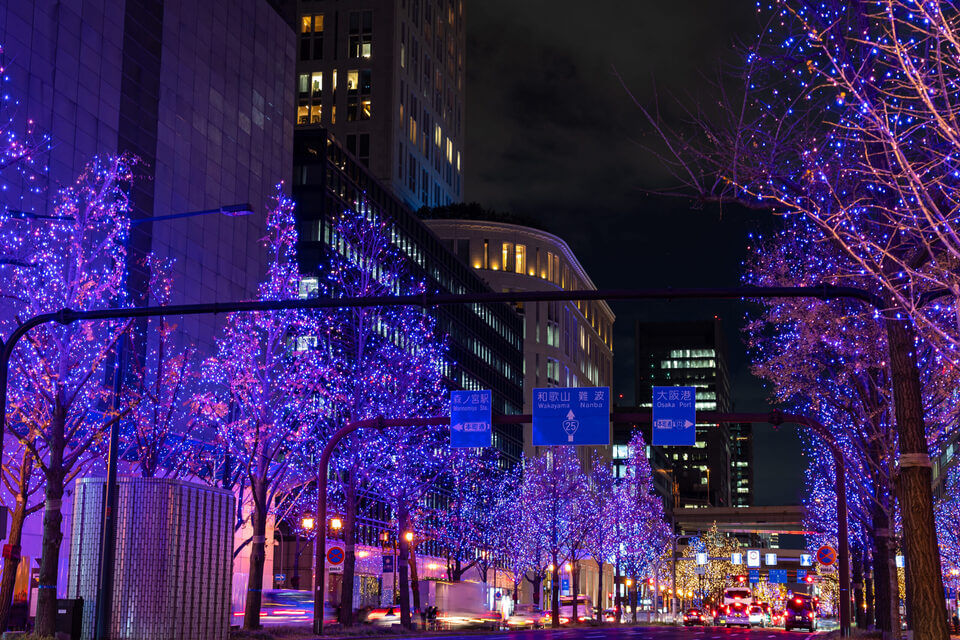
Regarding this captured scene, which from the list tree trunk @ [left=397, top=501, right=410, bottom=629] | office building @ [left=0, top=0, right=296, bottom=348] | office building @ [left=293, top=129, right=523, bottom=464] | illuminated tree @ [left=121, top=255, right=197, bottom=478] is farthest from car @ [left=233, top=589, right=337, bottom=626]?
office building @ [left=293, top=129, right=523, bottom=464]

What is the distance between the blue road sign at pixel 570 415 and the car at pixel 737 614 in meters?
45.5

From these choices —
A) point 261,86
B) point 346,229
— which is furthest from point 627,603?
point 346,229

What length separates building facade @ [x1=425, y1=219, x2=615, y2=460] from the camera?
424 feet

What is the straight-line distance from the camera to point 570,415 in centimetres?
3656

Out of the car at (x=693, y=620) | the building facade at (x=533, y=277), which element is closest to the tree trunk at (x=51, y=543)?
the car at (x=693, y=620)

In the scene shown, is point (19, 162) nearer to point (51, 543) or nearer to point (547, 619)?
point (51, 543)

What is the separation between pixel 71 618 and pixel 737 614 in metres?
63.2

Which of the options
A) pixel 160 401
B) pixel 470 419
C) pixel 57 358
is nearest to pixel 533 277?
pixel 160 401

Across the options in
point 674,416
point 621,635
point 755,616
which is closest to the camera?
point 674,416

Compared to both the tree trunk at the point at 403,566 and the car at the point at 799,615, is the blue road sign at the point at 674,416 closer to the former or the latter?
the tree trunk at the point at 403,566

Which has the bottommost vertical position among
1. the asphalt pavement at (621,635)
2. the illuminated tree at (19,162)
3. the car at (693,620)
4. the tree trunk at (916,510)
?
the car at (693,620)

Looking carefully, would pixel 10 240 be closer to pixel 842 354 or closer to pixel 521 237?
pixel 842 354

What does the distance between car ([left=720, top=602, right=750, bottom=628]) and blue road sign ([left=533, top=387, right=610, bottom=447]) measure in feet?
149

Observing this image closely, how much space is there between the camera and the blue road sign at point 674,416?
35.8 meters
